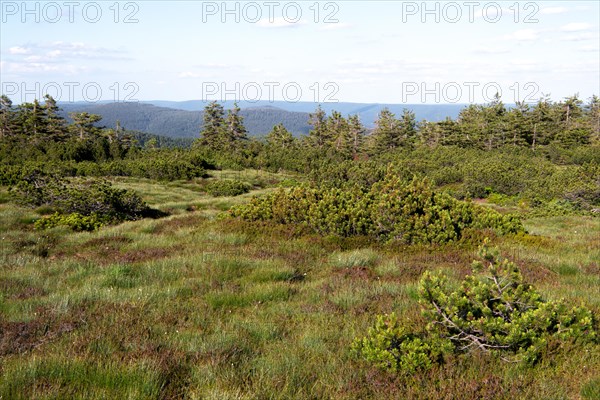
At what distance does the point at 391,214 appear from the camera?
32.6 ft

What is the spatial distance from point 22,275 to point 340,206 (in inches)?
254

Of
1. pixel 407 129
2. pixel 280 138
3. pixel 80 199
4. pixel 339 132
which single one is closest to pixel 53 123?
pixel 280 138

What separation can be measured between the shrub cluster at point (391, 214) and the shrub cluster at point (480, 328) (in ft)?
17.7

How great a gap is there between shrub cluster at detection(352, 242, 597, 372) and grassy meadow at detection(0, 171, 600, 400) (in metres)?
0.13

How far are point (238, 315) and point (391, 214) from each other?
550 cm

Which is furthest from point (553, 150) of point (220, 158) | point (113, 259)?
point (113, 259)

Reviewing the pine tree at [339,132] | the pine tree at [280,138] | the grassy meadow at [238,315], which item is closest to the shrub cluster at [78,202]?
the grassy meadow at [238,315]

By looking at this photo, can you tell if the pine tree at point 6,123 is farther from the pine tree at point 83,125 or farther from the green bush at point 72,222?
the green bush at point 72,222

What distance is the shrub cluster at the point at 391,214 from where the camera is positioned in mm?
9727

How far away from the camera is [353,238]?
10.1 m

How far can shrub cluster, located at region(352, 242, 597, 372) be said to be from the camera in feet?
12.6

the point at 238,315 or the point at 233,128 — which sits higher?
the point at 233,128

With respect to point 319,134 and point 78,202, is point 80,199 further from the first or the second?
point 319,134

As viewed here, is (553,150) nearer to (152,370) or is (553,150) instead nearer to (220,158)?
(220,158)
